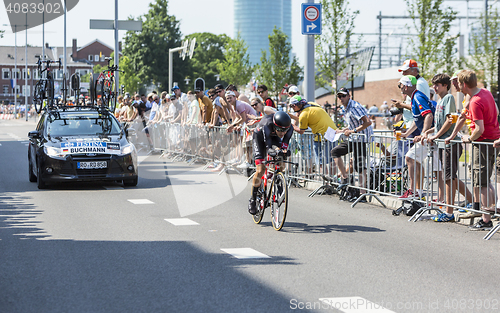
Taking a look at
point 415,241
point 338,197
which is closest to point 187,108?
point 338,197

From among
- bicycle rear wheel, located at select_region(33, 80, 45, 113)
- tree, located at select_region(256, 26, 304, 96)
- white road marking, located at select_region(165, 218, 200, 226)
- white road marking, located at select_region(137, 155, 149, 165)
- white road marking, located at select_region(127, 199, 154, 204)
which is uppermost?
tree, located at select_region(256, 26, 304, 96)

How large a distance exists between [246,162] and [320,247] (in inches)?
321

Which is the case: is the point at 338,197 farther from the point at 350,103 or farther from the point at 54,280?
the point at 54,280

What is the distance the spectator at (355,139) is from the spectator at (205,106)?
6.86m

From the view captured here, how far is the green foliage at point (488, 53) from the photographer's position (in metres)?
31.1

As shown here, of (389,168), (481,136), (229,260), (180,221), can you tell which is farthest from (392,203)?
(229,260)

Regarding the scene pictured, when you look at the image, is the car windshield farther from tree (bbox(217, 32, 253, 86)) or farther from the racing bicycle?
tree (bbox(217, 32, 253, 86))

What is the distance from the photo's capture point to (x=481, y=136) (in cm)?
885

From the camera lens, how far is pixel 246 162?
15.5 m

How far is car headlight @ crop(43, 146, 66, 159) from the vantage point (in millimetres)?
12781

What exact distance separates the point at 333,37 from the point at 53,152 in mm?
21973

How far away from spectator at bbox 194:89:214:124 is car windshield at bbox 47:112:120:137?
12.9 feet

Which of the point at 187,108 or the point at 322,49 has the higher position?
the point at 322,49

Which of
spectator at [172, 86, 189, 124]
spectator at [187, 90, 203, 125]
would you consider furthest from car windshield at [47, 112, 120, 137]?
spectator at [172, 86, 189, 124]
